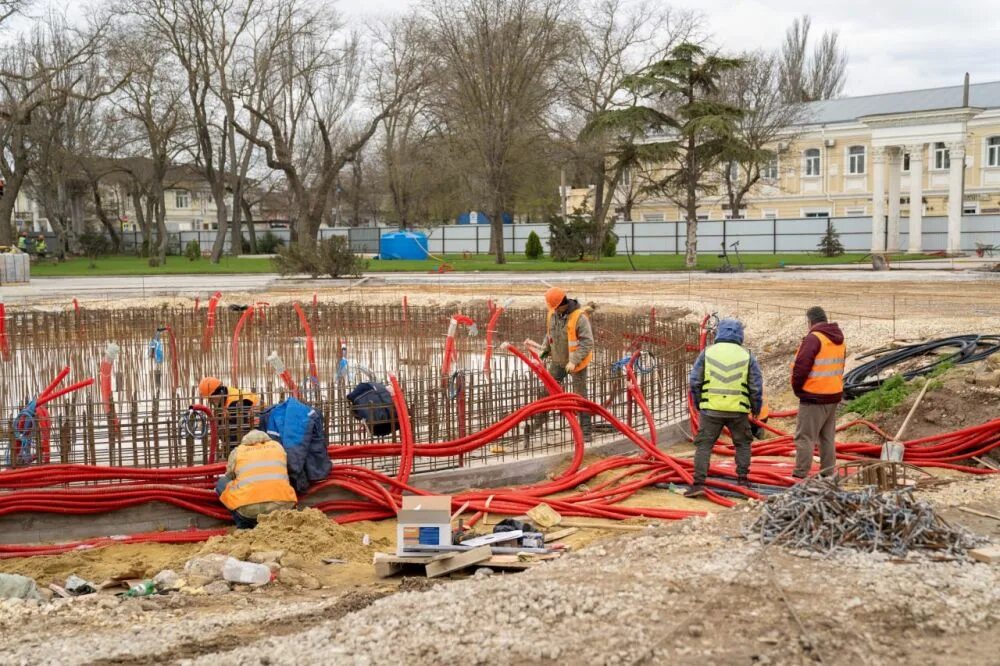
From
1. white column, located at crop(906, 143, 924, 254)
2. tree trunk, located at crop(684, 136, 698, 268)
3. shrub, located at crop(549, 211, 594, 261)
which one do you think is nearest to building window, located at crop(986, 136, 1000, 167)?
white column, located at crop(906, 143, 924, 254)

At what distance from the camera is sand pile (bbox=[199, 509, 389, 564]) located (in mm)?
6297

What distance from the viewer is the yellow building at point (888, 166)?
35594mm

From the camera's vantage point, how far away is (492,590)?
4758mm

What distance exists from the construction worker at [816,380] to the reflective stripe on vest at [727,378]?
1.19ft

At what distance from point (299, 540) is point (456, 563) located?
1236 millimetres

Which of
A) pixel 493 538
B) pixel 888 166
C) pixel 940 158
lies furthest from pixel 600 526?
pixel 940 158

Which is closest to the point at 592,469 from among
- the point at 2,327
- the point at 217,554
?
the point at 217,554

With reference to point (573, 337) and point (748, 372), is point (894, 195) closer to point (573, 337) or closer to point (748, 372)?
point (573, 337)

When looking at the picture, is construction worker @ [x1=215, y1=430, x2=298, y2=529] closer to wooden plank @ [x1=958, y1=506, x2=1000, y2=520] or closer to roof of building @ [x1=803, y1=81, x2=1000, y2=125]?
wooden plank @ [x1=958, y1=506, x2=1000, y2=520]

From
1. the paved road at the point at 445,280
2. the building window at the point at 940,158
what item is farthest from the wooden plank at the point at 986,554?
the building window at the point at 940,158

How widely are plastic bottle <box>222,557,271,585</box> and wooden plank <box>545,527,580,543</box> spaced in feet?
5.72

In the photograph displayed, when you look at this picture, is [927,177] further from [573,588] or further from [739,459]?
[573,588]

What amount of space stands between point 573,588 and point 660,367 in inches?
209

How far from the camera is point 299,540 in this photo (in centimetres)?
645
